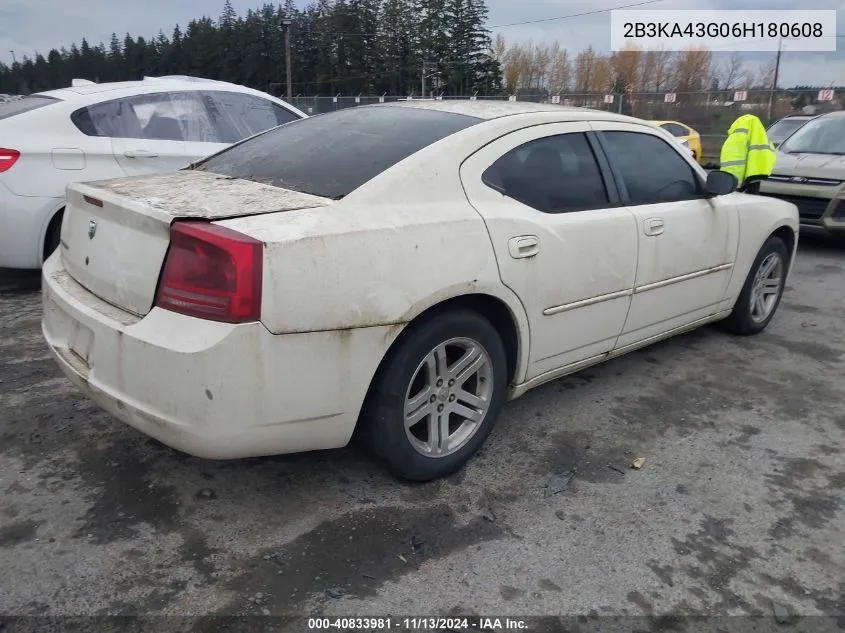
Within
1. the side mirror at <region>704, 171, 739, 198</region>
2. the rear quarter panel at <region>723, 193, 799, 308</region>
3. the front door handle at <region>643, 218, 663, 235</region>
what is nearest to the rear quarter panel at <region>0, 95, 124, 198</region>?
the front door handle at <region>643, 218, 663, 235</region>

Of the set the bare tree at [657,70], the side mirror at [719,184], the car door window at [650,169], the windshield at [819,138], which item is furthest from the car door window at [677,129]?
the bare tree at [657,70]

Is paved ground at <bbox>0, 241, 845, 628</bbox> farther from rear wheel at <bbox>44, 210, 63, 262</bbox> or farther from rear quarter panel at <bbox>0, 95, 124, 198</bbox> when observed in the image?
rear quarter panel at <bbox>0, 95, 124, 198</bbox>

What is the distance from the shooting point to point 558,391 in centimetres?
393

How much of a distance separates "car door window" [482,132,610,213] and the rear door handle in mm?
3536

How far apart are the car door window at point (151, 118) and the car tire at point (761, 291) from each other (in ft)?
14.3

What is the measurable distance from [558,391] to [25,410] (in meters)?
2.76

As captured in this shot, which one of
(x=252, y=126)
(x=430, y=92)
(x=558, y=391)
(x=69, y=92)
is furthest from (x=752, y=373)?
(x=430, y=92)

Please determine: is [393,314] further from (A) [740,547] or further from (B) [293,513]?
(A) [740,547]

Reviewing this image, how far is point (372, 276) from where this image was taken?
2.44 metres

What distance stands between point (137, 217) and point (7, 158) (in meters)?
3.21

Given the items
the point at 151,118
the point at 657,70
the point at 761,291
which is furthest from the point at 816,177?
the point at 657,70

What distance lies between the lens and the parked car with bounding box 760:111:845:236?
7.70 m

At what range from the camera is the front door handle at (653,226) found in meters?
3.60

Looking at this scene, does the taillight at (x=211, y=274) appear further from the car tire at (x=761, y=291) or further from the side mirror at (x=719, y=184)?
the car tire at (x=761, y=291)
